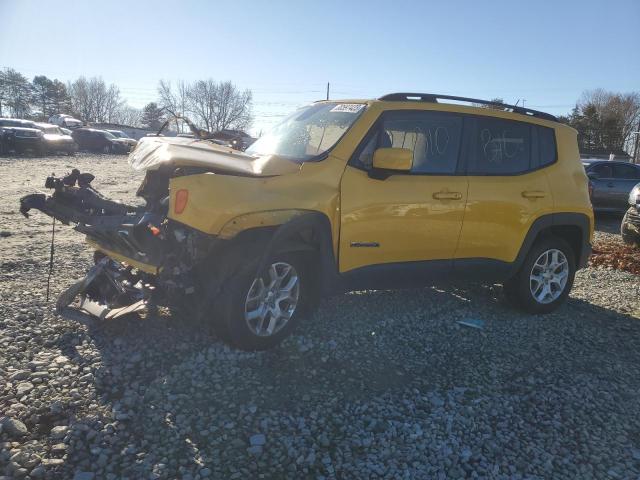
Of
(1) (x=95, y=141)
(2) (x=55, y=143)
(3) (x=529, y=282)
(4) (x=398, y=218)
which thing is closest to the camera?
(4) (x=398, y=218)

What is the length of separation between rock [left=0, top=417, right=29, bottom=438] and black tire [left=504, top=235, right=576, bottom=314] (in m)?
4.49

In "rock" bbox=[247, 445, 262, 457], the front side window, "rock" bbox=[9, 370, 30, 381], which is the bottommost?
"rock" bbox=[247, 445, 262, 457]

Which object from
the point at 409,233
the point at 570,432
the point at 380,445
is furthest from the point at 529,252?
the point at 380,445

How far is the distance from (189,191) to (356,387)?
1.80 m

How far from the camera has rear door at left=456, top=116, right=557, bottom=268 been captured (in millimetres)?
4699

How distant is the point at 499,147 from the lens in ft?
16.1

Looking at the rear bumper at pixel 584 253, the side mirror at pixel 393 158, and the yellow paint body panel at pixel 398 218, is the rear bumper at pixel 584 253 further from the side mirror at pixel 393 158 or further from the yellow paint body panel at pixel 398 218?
the side mirror at pixel 393 158

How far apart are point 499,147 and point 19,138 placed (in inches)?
1028

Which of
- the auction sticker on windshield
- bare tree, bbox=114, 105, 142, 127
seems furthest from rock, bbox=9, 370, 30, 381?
bare tree, bbox=114, 105, 142, 127

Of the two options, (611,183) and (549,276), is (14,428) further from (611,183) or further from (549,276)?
(611,183)

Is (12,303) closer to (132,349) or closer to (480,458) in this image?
(132,349)

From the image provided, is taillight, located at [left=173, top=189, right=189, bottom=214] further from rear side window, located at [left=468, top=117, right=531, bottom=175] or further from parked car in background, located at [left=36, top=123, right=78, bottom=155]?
parked car in background, located at [left=36, top=123, right=78, bottom=155]

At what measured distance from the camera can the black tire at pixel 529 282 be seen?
5.21 metres

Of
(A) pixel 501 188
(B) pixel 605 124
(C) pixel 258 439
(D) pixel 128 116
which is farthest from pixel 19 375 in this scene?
(D) pixel 128 116
